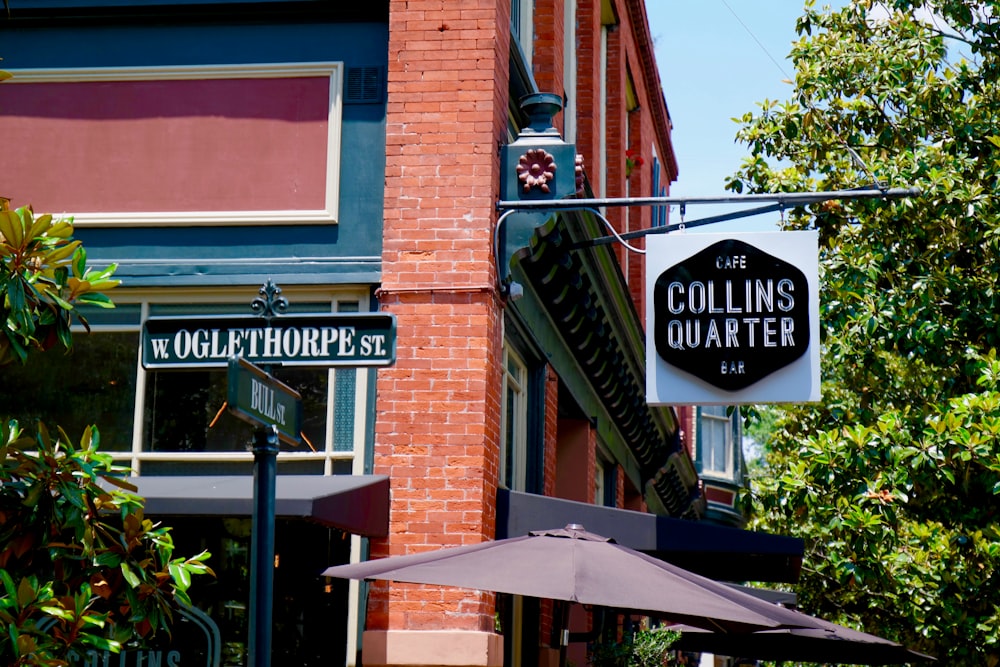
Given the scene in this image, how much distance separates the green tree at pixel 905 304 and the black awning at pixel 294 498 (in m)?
5.95

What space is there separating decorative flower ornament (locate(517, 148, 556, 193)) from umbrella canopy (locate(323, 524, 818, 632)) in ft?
9.71

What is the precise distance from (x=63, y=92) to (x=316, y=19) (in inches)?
78.9

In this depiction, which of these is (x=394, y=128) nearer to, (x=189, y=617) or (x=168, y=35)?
(x=168, y=35)

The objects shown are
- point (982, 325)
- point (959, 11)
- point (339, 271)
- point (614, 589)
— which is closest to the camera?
point (614, 589)

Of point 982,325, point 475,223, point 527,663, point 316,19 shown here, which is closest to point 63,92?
point 316,19

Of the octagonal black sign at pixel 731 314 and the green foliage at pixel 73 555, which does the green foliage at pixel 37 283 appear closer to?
the green foliage at pixel 73 555

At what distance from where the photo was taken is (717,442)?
3562 cm

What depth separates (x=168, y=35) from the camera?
10562 mm

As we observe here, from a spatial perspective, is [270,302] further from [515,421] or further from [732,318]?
[515,421]

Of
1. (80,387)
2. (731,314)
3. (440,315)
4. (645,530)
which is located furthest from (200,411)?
(731,314)

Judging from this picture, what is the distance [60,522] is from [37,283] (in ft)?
3.37

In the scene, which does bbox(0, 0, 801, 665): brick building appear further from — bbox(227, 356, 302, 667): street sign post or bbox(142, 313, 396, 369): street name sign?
bbox(227, 356, 302, 667): street sign post

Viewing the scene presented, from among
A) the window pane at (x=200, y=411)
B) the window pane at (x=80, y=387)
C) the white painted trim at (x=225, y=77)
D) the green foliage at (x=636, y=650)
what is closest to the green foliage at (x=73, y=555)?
the window pane at (x=200, y=411)

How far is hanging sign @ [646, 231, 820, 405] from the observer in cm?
1030
